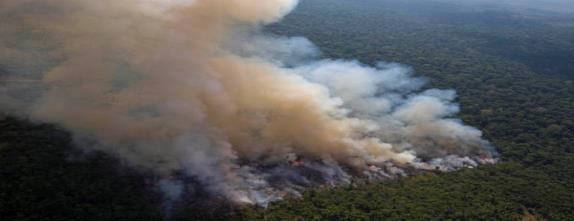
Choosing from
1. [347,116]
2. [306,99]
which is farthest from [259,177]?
[347,116]

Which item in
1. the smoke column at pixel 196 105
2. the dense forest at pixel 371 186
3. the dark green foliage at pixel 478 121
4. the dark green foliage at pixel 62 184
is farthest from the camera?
the smoke column at pixel 196 105

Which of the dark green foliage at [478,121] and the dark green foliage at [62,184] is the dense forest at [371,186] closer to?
the dark green foliage at [62,184]

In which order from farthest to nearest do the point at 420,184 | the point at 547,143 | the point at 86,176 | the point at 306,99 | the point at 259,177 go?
the point at 547,143 < the point at 306,99 < the point at 420,184 < the point at 259,177 < the point at 86,176

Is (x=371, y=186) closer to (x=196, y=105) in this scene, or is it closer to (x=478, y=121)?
(x=196, y=105)

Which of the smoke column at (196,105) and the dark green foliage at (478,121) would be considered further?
the smoke column at (196,105)

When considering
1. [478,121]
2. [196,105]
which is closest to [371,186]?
[196,105]

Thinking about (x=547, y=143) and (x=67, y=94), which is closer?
(x=67, y=94)

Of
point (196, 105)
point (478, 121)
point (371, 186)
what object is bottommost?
point (371, 186)

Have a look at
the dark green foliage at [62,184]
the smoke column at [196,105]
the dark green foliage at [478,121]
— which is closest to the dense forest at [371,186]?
the dark green foliage at [62,184]

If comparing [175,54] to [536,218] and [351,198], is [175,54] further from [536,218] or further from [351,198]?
[536,218]
